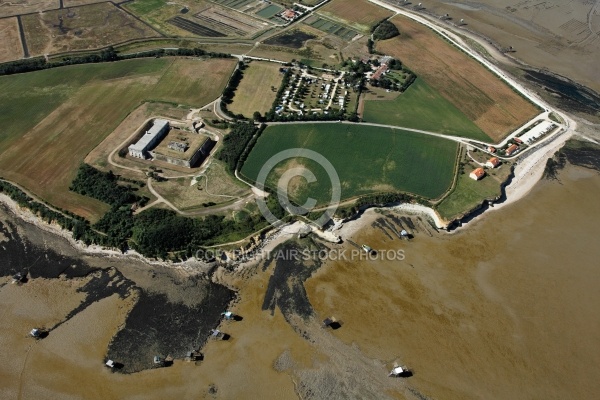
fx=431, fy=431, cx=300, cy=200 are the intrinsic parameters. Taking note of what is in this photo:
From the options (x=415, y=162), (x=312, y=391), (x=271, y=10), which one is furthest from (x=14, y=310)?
(x=271, y=10)

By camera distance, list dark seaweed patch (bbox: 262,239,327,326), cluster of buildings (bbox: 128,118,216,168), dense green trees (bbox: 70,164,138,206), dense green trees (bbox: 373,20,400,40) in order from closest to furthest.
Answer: dark seaweed patch (bbox: 262,239,327,326)
dense green trees (bbox: 70,164,138,206)
cluster of buildings (bbox: 128,118,216,168)
dense green trees (bbox: 373,20,400,40)

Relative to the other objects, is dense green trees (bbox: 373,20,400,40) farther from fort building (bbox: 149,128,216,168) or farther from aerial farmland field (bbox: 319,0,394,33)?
fort building (bbox: 149,128,216,168)

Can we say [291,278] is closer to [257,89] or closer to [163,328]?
[163,328]

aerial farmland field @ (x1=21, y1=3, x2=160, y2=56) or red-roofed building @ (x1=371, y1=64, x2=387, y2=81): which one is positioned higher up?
red-roofed building @ (x1=371, y1=64, x2=387, y2=81)

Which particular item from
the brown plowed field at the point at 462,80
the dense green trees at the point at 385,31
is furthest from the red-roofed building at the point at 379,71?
the dense green trees at the point at 385,31

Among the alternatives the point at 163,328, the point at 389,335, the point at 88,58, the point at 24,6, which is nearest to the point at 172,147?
the point at 163,328

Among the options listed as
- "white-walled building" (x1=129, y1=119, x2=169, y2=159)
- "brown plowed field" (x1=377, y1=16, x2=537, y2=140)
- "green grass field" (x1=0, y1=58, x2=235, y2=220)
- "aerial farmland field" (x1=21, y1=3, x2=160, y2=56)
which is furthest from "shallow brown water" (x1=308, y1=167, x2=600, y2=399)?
"aerial farmland field" (x1=21, y1=3, x2=160, y2=56)

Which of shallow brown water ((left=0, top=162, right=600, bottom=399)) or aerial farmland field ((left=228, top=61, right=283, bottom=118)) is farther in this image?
aerial farmland field ((left=228, top=61, right=283, bottom=118))
